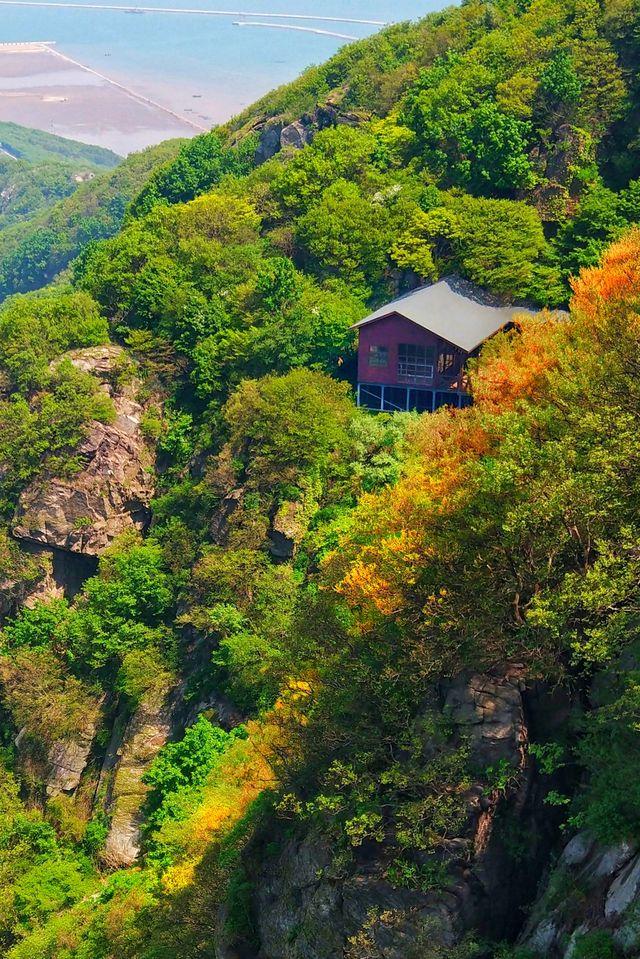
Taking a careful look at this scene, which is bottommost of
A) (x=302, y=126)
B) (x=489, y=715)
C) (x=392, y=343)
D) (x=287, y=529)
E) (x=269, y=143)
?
(x=287, y=529)

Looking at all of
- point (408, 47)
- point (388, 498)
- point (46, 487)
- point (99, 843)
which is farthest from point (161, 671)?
point (408, 47)

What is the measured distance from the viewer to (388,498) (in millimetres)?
27609

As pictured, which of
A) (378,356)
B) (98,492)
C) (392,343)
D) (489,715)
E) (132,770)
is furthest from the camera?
(98,492)

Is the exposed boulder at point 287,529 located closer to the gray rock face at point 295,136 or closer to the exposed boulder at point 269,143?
the gray rock face at point 295,136

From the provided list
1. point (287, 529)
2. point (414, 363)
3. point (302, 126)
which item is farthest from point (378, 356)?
point (302, 126)

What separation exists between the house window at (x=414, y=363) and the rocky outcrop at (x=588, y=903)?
26.6 m

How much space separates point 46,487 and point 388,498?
23859mm

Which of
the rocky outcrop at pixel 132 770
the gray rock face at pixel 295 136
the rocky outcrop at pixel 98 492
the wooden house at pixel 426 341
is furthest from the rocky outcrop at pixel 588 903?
the gray rock face at pixel 295 136

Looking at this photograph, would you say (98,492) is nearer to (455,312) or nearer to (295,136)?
(455,312)

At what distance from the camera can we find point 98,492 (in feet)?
157

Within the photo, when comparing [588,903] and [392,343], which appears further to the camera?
[392,343]

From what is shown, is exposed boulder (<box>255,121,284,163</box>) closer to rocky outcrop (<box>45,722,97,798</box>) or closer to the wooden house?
the wooden house

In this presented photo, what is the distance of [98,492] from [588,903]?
110ft

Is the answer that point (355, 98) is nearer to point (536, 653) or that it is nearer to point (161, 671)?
point (161, 671)
